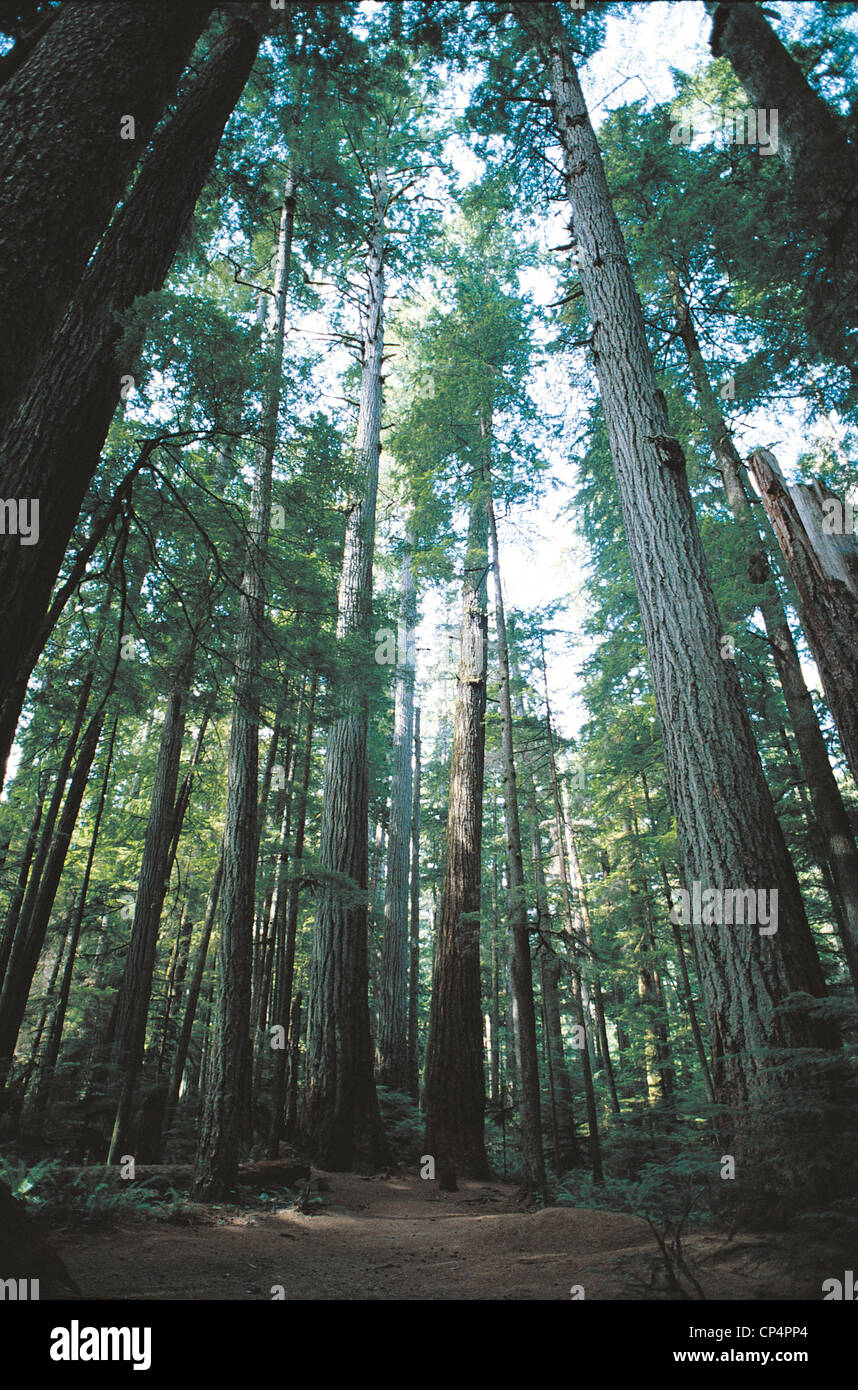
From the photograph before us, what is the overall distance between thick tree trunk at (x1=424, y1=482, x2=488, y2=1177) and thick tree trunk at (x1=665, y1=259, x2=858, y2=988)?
155 inches

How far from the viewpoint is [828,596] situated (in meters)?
2.91

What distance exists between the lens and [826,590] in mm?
2922

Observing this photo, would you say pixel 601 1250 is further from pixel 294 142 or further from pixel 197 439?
pixel 294 142

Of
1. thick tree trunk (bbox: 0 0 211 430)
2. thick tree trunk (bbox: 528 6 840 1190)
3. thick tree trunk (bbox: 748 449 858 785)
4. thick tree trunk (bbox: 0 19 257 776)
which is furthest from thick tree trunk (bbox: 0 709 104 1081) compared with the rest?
thick tree trunk (bbox: 748 449 858 785)

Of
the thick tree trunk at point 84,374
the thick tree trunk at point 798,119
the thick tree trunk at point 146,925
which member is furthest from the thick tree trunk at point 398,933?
the thick tree trunk at point 798,119

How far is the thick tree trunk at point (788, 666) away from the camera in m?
7.48

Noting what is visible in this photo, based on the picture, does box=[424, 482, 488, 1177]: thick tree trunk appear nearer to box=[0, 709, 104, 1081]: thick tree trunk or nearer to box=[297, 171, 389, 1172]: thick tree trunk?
box=[297, 171, 389, 1172]: thick tree trunk

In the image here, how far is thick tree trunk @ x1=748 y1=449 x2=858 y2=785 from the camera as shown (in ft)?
9.16

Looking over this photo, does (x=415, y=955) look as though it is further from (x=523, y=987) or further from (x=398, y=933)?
(x=523, y=987)

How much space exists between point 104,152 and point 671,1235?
667 cm

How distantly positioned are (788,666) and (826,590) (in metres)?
6.60

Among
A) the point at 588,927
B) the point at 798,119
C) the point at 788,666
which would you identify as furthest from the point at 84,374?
the point at 588,927

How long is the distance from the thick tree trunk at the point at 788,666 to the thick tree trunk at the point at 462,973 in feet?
12.9

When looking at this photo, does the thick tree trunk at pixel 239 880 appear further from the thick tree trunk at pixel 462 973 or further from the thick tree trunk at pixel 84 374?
the thick tree trunk at pixel 462 973
